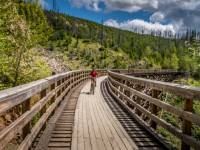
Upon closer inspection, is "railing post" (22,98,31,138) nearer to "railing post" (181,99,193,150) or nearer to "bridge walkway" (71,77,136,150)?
"bridge walkway" (71,77,136,150)

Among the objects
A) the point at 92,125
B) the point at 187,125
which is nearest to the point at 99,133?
the point at 92,125

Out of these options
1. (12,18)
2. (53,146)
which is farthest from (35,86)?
(12,18)

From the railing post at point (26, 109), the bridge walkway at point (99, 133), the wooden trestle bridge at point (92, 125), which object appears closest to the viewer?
the wooden trestle bridge at point (92, 125)

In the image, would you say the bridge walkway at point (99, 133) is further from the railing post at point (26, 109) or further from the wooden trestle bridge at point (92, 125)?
the railing post at point (26, 109)

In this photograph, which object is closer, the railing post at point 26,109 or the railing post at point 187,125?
the railing post at point 26,109

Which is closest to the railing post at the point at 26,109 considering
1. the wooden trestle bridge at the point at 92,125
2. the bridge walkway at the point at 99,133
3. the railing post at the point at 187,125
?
the wooden trestle bridge at the point at 92,125

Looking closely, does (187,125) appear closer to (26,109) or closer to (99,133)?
(26,109)

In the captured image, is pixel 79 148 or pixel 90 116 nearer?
pixel 79 148

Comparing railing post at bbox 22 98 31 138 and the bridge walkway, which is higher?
railing post at bbox 22 98 31 138

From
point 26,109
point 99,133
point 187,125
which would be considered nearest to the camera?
point 26,109

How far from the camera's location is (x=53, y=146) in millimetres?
7191

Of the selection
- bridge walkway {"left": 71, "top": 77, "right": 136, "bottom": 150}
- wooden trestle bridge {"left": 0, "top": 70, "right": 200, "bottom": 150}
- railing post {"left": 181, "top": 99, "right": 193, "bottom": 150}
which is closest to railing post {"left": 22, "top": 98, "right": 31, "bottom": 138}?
wooden trestle bridge {"left": 0, "top": 70, "right": 200, "bottom": 150}

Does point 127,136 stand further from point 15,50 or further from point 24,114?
point 15,50

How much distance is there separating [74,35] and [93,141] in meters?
147
